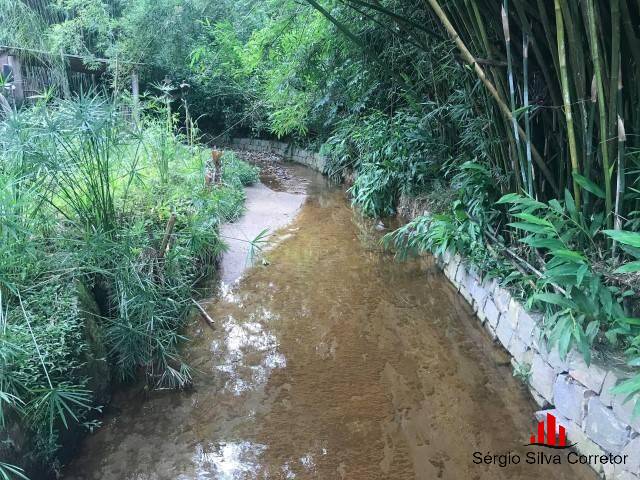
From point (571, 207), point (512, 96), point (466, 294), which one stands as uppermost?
point (512, 96)

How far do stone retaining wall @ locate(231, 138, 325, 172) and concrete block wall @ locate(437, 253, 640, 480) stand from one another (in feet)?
21.2

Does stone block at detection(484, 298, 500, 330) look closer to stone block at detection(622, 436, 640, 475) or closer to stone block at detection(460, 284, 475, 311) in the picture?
stone block at detection(460, 284, 475, 311)

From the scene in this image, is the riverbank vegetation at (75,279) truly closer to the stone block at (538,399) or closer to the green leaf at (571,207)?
the stone block at (538,399)

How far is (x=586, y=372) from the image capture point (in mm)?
1852

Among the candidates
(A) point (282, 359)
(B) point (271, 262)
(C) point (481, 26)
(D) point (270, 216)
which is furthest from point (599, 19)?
(D) point (270, 216)

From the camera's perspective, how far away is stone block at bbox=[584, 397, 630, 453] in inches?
65.2

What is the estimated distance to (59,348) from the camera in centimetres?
181

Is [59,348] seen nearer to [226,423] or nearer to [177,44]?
[226,423]

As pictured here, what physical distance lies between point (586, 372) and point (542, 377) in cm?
37

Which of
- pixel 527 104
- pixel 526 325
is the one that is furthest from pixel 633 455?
pixel 527 104

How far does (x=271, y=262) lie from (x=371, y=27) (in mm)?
2504

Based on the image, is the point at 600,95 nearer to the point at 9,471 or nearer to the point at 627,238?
the point at 627,238

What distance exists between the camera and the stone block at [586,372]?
1.77 meters

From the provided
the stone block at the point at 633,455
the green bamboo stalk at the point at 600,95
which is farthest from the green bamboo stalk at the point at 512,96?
the stone block at the point at 633,455
